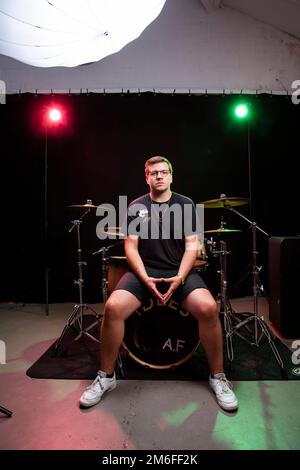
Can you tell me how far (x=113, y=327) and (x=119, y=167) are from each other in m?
3.15

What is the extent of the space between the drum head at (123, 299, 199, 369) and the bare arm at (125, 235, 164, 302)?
0.14 m

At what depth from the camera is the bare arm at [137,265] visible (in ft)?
7.25

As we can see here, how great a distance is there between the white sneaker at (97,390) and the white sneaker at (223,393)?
0.78 meters

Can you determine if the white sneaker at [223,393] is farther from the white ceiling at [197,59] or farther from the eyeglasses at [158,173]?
the white ceiling at [197,59]

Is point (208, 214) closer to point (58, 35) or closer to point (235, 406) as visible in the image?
point (235, 406)

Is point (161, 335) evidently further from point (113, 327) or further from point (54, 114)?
point (54, 114)

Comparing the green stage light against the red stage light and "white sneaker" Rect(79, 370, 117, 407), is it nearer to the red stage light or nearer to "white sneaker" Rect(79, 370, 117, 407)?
the red stage light

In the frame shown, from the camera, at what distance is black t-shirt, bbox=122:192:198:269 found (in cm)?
252

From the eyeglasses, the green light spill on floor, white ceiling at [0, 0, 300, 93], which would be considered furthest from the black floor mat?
white ceiling at [0, 0, 300, 93]

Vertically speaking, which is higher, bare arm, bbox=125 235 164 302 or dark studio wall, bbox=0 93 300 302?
dark studio wall, bbox=0 93 300 302

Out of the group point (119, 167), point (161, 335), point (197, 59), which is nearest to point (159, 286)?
point (161, 335)

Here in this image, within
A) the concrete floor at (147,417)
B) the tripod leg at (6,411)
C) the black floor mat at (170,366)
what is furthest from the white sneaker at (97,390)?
the tripod leg at (6,411)

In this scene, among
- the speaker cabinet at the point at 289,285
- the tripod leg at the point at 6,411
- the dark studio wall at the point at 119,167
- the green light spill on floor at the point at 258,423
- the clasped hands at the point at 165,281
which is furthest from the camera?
the dark studio wall at the point at 119,167
